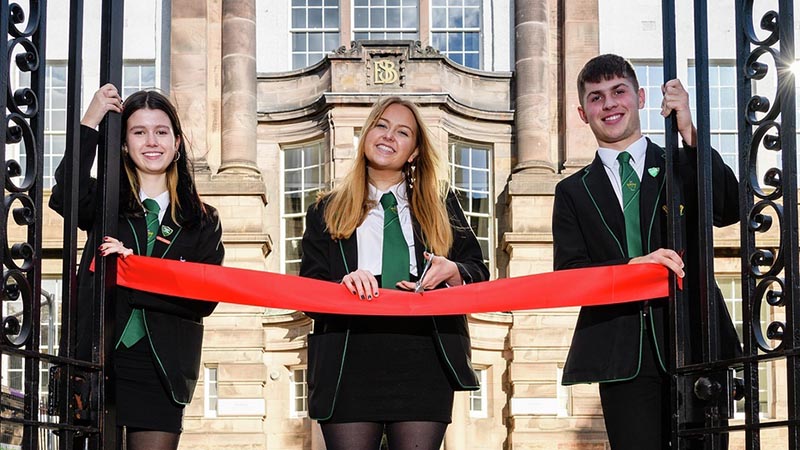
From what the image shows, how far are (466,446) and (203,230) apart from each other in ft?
59.4

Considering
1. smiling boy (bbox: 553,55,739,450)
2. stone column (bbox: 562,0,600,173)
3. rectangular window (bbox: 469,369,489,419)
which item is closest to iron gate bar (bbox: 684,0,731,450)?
smiling boy (bbox: 553,55,739,450)

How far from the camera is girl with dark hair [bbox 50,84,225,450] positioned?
544 cm

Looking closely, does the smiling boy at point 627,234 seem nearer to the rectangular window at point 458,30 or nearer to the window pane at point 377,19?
the rectangular window at point 458,30

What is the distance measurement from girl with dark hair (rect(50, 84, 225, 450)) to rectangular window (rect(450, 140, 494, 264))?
767 inches

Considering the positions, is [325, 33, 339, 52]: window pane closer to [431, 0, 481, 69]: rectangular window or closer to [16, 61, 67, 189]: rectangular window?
[431, 0, 481, 69]: rectangular window

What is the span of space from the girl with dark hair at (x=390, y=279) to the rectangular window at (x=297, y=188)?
1927cm

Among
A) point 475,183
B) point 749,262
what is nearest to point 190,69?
point 475,183

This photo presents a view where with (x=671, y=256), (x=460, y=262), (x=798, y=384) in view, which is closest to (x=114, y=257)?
(x=460, y=262)

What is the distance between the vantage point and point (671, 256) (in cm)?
537

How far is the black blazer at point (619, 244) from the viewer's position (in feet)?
17.7

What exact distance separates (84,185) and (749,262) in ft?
9.37

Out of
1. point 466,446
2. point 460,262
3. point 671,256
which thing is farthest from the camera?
point 466,446

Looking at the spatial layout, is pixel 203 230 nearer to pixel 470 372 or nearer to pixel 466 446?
pixel 470 372

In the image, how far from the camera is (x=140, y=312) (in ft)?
18.4
